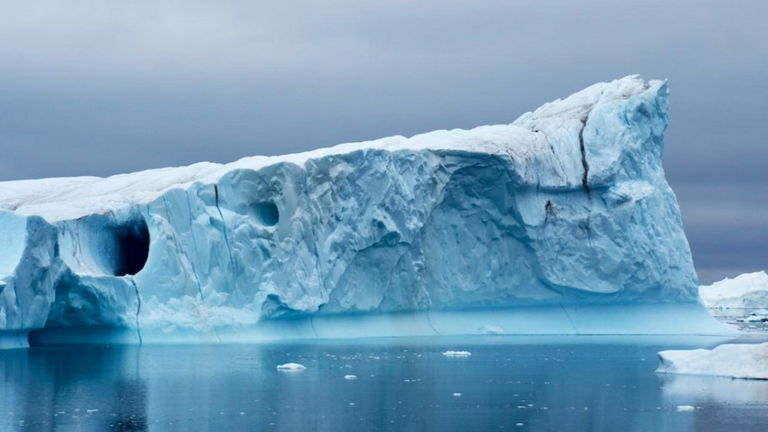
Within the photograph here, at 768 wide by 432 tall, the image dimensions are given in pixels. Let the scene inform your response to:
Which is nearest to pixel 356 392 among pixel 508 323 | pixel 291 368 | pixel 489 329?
pixel 291 368

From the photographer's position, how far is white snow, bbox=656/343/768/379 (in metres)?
17.2

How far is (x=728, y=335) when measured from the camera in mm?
28859

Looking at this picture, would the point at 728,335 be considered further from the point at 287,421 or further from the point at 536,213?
the point at 287,421

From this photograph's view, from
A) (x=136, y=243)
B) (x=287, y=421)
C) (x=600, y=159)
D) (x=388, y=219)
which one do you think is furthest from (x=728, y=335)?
(x=287, y=421)

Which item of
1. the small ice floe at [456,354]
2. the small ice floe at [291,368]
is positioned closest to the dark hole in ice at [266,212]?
the small ice floe at [456,354]

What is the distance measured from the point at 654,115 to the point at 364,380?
13911 millimetres

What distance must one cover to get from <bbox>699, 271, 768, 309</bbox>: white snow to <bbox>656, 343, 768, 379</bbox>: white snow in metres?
30.7

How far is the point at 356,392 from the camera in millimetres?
15469

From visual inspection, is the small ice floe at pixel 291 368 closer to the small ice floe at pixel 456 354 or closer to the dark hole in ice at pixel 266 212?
the small ice floe at pixel 456 354

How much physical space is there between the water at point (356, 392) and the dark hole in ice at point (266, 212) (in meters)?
2.86

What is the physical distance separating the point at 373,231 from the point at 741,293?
28.2m

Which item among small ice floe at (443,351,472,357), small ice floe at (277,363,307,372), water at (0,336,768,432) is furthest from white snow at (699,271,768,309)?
small ice floe at (277,363,307,372)

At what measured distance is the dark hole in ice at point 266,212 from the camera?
947 inches

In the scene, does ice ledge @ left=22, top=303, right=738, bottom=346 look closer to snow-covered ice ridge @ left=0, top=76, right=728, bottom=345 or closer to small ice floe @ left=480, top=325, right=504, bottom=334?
small ice floe @ left=480, top=325, right=504, bottom=334
